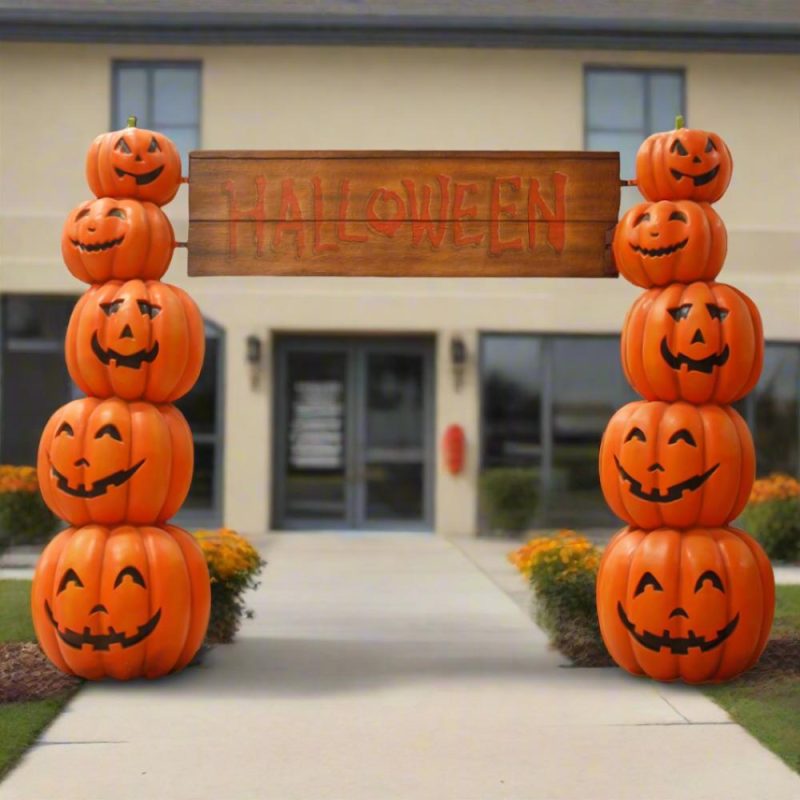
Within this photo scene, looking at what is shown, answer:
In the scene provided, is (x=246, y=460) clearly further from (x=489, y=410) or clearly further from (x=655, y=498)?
(x=655, y=498)

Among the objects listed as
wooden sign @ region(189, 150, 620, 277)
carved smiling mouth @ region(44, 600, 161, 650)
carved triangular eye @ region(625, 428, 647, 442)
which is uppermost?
wooden sign @ region(189, 150, 620, 277)

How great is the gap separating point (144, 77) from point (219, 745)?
12.0 metres

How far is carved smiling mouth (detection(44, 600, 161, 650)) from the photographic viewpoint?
6500mm

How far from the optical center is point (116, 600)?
6445mm

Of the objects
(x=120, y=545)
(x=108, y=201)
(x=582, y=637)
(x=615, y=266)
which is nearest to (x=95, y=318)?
(x=108, y=201)

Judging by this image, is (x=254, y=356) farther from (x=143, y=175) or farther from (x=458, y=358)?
(x=143, y=175)

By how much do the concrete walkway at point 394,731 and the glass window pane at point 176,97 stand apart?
8874mm

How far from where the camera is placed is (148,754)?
5434 mm

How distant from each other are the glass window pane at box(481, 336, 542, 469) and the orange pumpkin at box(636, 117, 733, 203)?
9.15 metres

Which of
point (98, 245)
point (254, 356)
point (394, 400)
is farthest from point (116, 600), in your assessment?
point (394, 400)

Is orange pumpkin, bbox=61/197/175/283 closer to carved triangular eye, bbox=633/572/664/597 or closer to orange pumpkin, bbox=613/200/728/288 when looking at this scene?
orange pumpkin, bbox=613/200/728/288

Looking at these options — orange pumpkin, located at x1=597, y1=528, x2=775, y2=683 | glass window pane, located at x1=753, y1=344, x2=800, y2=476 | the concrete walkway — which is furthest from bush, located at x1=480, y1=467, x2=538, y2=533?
orange pumpkin, located at x1=597, y1=528, x2=775, y2=683

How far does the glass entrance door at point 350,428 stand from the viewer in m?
16.3

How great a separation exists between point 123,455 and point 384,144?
10110mm
